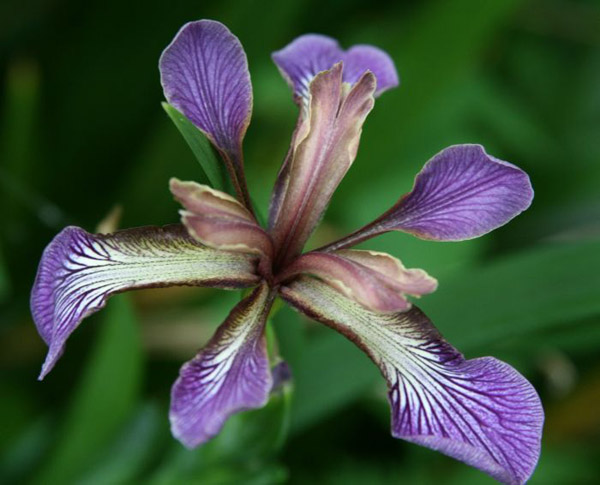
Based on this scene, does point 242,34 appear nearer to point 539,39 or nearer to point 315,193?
point 315,193

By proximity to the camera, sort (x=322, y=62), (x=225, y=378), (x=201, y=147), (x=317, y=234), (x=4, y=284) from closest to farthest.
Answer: (x=225, y=378), (x=201, y=147), (x=322, y=62), (x=4, y=284), (x=317, y=234)

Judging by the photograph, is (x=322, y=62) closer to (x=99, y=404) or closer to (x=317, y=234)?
(x=99, y=404)

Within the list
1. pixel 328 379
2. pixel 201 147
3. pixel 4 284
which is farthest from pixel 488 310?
pixel 4 284

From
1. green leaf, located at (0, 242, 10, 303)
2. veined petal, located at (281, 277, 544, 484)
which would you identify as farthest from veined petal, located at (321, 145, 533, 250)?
green leaf, located at (0, 242, 10, 303)

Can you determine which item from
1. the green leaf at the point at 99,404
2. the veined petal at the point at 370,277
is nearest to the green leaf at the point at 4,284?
the green leaf at the point at 99,404

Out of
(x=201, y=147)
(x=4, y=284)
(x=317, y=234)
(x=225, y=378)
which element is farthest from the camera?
(x=317, y=234)

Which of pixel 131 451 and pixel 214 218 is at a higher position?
pixel 214 218
